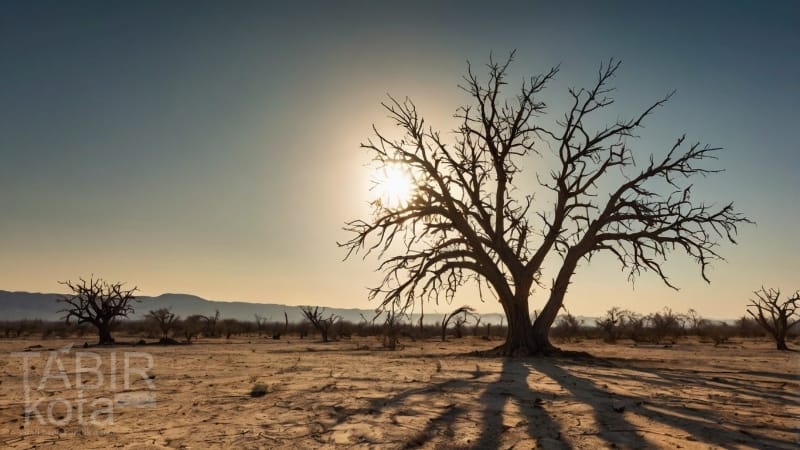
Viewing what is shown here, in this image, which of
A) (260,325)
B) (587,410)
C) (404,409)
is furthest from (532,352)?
(260,325)

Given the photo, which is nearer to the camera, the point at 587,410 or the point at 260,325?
the point at 587,410

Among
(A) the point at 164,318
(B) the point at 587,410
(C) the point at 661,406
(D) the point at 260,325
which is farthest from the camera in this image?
(D) the point at 260,325

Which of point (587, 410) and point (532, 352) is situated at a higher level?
point (587, 410)

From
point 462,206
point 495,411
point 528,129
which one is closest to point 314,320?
point 462,206

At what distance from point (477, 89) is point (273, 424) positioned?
1320 cm

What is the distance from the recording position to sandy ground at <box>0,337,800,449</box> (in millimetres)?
4770

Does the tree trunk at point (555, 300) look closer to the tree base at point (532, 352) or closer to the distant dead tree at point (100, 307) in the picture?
the tree base at point (532, 352)

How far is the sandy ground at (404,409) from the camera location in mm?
4770

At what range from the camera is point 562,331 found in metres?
38.5

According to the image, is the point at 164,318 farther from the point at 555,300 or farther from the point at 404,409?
the point at 404,409

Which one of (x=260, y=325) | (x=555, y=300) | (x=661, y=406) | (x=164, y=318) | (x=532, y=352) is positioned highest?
(x=555, y=300)

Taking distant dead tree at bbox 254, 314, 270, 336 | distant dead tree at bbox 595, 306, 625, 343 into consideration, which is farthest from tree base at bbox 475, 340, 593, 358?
distant dead tree at bbox 254, 314, 270, 336

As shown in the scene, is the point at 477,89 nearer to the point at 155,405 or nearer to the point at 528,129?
the point at 528,129

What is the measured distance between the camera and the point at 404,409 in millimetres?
5984
